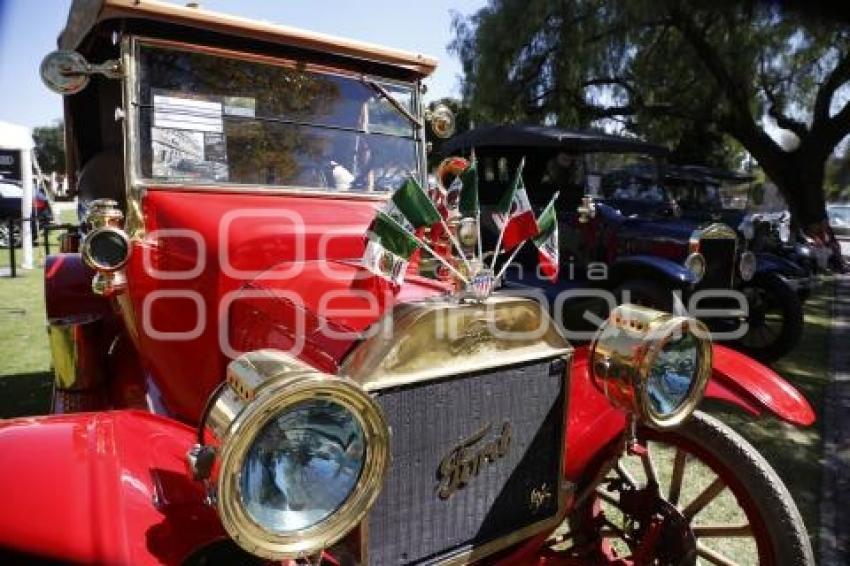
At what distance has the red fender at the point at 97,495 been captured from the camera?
130cm

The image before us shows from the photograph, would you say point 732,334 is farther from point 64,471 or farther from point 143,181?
point 64,471

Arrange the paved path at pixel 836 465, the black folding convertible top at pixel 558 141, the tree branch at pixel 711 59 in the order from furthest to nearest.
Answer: the tree branch at pixel 711 59, the black folding convertible top at pixel 558 141, the paved path at pixel 836 465

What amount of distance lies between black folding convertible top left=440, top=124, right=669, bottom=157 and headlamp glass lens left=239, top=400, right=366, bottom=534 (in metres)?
7.25

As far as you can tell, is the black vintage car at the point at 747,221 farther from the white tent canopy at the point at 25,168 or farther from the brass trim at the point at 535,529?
the white tent canopy at the point at 25,168

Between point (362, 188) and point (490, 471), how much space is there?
1.42 m

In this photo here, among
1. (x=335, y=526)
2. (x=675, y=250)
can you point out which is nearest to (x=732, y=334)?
(x=675, y=250)

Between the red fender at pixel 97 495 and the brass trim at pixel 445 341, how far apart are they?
479 mm

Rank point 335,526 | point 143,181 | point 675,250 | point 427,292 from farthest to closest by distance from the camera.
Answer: point 675,250 < point 143,181 < point 427,292 < point 335,526

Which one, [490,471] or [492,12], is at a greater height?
[492,12]

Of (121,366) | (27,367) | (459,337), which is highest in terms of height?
(459,337)

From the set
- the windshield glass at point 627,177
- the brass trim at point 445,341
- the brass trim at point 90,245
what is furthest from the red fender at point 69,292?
the windshield glass at point 627,177

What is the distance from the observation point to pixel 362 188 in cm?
281

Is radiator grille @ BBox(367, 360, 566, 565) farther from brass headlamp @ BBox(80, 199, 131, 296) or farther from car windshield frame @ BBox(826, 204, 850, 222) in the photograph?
car windshield frame @ BBox(826, 204, 850, 222)

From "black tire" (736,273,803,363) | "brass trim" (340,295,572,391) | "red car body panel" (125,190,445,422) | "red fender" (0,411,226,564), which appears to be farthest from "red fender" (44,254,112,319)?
"black tire" (736,273,803,363)
